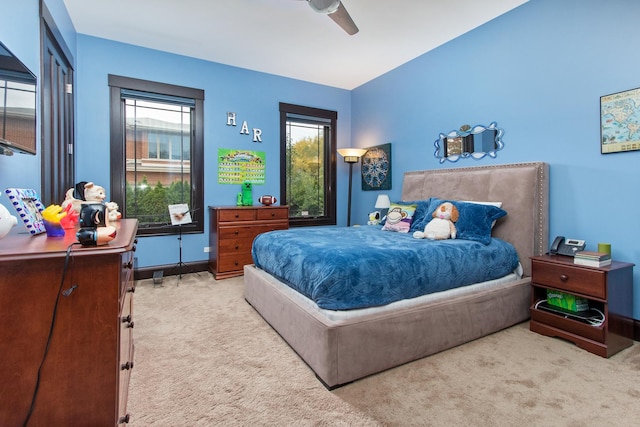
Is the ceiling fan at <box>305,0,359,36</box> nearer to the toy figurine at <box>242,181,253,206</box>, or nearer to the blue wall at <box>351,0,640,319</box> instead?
the blue wall at <box>351,0,640,319</box>

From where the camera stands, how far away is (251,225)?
4.15m

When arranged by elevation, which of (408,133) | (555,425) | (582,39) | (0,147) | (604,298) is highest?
(582,39)

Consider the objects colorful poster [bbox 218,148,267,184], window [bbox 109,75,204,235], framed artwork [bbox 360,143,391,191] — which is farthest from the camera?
framed artwork [bbox 360,143,391,191]

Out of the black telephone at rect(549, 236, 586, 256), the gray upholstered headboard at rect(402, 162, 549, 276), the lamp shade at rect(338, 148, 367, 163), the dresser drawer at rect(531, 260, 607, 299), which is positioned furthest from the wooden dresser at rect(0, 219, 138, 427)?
the lamp shade at rect(338, 148, 367, 163)

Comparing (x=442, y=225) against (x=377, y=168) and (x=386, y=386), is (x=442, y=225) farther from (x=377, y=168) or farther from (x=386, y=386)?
(x=377, y=168)

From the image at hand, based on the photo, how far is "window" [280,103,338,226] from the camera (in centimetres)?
493

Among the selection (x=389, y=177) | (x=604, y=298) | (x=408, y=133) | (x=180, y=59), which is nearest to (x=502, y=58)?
(x=408, y=133)

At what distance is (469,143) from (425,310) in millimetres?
2246

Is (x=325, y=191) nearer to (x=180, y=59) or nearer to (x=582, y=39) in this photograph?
(x=180, y=59)

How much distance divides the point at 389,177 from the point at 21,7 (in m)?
3.99

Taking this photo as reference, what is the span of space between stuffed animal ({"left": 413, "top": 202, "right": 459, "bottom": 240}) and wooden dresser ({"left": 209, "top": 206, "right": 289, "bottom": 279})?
2.14 metres

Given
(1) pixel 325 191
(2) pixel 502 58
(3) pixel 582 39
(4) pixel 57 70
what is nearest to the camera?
(3) pixel 582 39

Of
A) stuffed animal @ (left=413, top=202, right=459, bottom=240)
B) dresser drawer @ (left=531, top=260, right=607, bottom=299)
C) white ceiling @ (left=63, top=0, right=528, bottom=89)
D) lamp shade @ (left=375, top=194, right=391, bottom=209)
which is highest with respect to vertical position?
white ceiling @ (left=63, top=0, right=528, bottom=89)

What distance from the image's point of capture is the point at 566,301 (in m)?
2.41
